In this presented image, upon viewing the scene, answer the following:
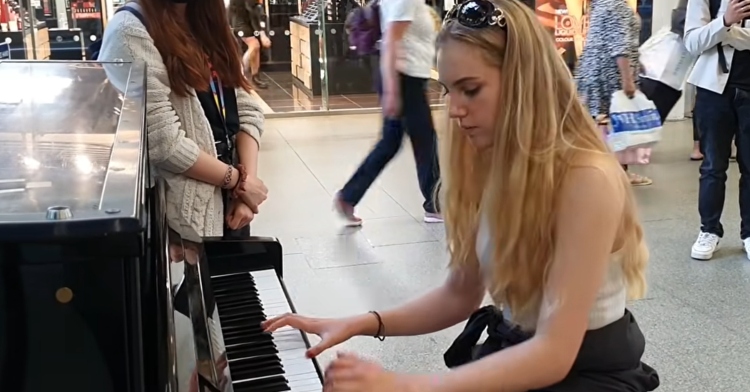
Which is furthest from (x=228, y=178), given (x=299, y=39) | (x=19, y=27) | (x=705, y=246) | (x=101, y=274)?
(x=299, y=39)

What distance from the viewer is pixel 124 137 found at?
1.08 m

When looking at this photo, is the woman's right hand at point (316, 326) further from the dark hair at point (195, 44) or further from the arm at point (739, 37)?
the arm at point (739, 37)

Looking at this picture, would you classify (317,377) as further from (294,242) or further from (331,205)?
(331,205)

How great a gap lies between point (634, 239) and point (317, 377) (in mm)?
637

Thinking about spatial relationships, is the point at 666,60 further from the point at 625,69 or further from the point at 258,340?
the point at 258,340

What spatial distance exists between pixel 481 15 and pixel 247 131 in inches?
43.0

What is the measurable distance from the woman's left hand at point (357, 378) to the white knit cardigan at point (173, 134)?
72cm

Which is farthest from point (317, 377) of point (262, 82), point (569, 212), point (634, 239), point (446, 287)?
point (262, 82)

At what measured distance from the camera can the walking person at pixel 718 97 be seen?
3715 mm

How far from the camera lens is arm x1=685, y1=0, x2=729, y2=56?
3.73m

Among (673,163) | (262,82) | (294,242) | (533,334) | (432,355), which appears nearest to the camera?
(533,334)

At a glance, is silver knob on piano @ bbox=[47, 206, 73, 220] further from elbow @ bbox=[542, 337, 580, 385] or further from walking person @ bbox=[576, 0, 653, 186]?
walking person @ bbox=[576, 0, 653, 186]

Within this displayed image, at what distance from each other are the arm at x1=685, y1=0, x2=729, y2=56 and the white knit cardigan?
2.60 metres

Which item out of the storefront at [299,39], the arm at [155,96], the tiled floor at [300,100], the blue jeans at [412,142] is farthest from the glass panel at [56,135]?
the tiled floor at [300,100]
